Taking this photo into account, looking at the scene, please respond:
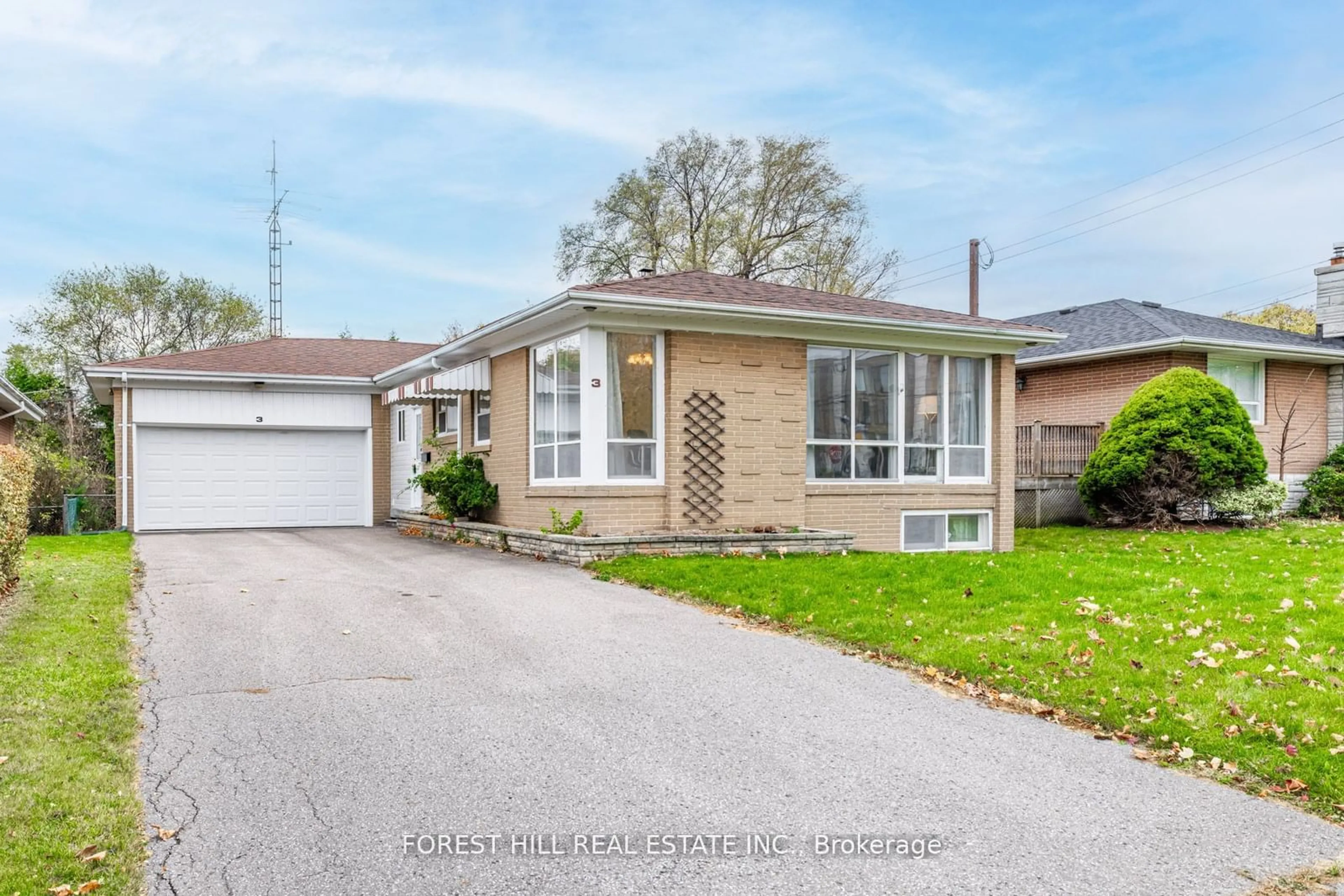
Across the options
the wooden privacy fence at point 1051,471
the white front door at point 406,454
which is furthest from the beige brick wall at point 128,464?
the wooden privacy fence at point 1051,471

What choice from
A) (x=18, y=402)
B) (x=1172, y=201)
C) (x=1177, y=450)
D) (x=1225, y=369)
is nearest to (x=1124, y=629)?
(x=1177, y=450)

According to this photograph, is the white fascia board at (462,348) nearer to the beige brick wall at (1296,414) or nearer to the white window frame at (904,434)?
the white window frame at (904,434)

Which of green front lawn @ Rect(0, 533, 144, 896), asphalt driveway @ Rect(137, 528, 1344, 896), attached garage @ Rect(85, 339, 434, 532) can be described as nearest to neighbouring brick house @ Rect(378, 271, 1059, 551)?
attached garage @ Rect(85, 339, 434, 532)

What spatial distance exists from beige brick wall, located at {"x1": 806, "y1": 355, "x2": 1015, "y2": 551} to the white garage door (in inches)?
426

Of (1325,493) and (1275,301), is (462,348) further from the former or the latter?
(1275,301)

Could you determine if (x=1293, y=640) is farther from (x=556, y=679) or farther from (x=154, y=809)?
(x=154, y=809)

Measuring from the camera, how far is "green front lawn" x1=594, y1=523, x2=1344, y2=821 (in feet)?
15.6

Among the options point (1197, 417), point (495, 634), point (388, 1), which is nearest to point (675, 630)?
point (495, 634)

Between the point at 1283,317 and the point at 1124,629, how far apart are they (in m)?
44.1

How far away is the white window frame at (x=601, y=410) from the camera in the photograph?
12.0 metres

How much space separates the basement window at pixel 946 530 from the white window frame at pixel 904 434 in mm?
492

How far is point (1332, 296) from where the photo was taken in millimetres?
21781

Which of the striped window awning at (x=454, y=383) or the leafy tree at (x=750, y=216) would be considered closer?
the striped window awning at (x=454, y=383)

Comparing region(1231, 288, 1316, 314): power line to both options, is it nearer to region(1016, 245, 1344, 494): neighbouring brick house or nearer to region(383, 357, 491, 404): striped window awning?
region(1016, 245, 1344, 494): neighbouring brick house
